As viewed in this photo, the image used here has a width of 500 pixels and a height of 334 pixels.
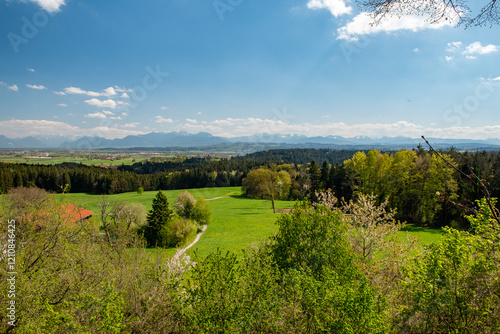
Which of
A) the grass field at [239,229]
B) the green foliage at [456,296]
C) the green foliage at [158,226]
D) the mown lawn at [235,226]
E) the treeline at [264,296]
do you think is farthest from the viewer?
the green foliage at [158,226]

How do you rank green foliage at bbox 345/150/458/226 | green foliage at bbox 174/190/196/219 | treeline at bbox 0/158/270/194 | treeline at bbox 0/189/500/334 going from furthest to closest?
treeline at bbox 0/158/270/194 → green foliage at bbox 174/190/196/219 → green foliage at bbox 345/150/458/226 → treeline at bbox 0/189/500/334

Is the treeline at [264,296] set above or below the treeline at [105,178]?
above

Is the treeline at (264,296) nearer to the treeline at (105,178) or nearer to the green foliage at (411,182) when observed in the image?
the green foliage at (411,182)

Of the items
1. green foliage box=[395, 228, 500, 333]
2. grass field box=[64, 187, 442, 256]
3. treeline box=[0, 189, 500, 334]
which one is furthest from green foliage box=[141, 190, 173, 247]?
green foliage box=[395, 228, 500, 333]

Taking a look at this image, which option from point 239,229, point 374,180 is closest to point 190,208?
point 239,229

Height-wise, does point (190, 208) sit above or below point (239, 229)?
above

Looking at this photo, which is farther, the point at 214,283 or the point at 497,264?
the point at 214,283

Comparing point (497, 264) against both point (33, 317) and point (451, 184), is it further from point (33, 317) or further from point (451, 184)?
point (451, 184)

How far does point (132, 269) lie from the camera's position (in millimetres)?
10688

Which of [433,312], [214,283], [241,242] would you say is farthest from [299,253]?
[241,242]

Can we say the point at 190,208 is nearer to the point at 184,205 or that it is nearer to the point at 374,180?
the point at 184,205

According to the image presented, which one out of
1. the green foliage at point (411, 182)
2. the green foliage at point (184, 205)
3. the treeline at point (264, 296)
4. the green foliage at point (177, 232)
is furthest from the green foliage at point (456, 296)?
the green foliage at point (184, 205)

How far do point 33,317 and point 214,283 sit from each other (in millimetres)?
5471

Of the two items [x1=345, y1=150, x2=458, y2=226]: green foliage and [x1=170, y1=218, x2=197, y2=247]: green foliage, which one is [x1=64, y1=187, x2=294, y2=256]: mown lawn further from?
[x1=345, y1=150, x2=458, y2=226]: green foliage
